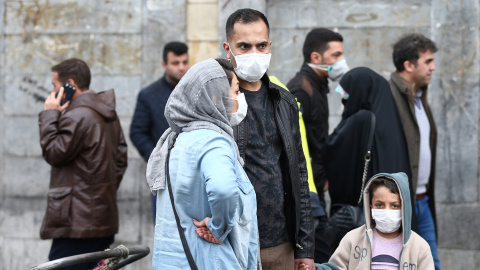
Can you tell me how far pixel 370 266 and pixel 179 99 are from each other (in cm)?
166

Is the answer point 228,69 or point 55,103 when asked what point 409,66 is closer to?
point 55,103

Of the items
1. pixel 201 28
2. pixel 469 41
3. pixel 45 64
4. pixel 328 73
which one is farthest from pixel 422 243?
pixel 45 64

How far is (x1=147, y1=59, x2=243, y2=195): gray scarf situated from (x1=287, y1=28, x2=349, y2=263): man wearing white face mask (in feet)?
7.20

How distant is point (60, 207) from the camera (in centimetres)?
634

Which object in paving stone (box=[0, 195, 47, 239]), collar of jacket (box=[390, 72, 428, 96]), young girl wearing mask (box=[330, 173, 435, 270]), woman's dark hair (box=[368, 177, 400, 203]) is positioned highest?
collar of jacket (box=[390, 72, 428, 96])

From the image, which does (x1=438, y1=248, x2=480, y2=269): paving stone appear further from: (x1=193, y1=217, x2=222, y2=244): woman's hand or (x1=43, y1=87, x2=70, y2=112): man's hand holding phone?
(x1=193, y1=217, x2=222, y2=244): woman's hand

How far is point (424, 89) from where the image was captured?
263 inches

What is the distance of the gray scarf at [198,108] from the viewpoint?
4.02 metres

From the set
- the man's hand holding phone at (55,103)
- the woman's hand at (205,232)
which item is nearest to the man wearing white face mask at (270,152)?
the woman's hand at (205,232)

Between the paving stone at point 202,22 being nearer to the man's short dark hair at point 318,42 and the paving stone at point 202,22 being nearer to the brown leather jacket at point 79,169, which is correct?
the man's short dark hair at point 318,42

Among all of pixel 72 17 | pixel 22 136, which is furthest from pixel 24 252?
pixel 72 17

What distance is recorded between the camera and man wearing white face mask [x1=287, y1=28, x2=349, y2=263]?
640 cm

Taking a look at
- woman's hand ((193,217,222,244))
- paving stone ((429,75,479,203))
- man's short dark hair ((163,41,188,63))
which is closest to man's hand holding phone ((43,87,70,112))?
man's short dark hair ((163,41,188,63))

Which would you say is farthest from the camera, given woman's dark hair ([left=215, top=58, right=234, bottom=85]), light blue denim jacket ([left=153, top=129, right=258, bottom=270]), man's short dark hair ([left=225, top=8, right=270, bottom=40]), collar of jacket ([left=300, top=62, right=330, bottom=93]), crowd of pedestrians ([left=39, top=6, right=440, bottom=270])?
collar of jacket ([left=300, top=62, right=330, bottom=93])
